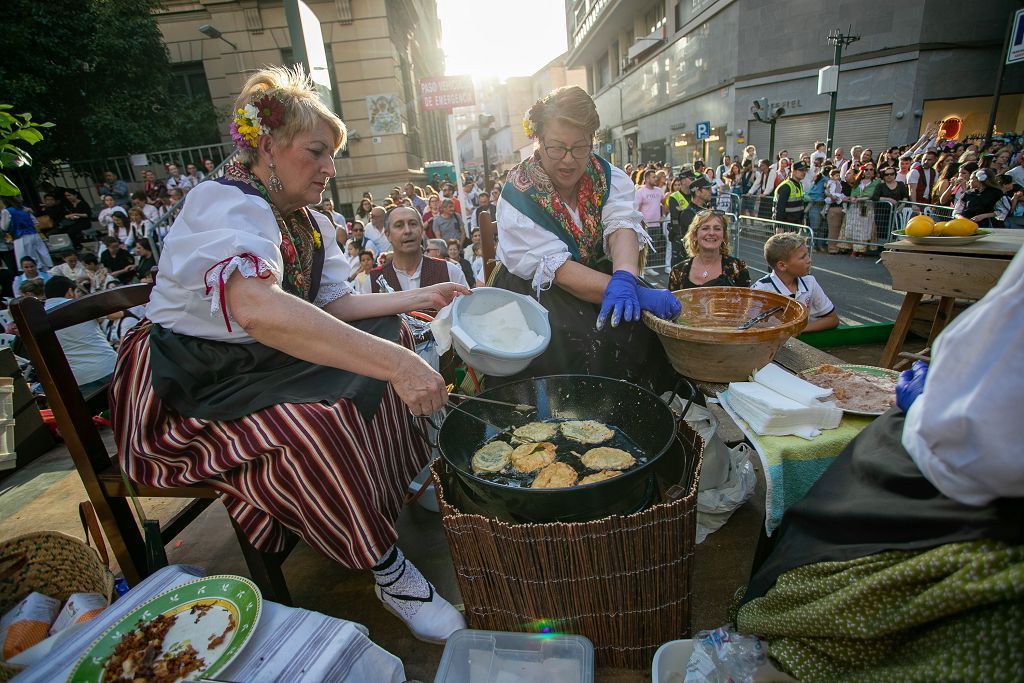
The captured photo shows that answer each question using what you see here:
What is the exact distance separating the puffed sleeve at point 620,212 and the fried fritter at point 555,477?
124 centimetres

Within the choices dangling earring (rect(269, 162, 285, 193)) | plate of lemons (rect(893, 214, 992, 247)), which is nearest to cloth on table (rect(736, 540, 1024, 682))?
dangling earring (rect(269, 162, 285, 193))

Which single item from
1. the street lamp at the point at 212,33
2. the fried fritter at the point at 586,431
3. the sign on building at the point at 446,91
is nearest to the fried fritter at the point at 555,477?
the fried fritter at the point at 586,431

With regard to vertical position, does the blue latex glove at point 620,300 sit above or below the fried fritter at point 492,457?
above

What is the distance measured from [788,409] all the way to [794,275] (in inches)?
97.3

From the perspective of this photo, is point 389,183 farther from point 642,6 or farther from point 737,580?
point 642,6

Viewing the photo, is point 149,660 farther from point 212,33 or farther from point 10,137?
point 212,33

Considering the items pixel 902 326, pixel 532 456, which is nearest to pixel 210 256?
pixel 532 456

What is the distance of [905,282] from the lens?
3061mm

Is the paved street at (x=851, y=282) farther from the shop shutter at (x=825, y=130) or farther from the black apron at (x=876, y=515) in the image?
the shop shutter at (x=825, y=130)

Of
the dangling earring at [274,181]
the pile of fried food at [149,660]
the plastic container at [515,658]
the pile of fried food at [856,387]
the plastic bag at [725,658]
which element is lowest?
the plastic container at [515,658]

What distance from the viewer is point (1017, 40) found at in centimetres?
900

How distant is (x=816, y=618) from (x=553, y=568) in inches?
27.5

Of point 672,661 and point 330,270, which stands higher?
point 330,270

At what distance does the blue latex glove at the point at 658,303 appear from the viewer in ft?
6.88
